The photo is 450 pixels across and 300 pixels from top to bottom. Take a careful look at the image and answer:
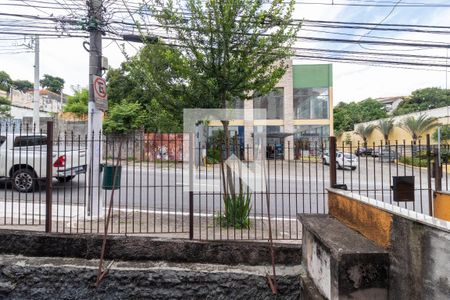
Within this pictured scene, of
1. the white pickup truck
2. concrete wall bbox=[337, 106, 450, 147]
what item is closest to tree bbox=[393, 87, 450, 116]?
concrete wall bbox=[337, 106, 450, 147]

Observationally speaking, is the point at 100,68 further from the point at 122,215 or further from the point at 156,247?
the point at 156,247

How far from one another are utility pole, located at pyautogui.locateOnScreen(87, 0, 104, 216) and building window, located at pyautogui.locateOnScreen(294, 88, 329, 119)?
19.0 metres

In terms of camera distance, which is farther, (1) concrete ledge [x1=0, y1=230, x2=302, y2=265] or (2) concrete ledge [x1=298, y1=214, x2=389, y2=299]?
(1) concrete ledge [x1=0, y1=230, x2=302, y2=265]

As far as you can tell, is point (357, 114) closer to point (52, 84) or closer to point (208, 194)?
point (208, 194)

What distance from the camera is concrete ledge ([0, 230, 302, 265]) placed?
4.00m

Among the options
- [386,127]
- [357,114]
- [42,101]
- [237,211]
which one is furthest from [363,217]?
[42,101]

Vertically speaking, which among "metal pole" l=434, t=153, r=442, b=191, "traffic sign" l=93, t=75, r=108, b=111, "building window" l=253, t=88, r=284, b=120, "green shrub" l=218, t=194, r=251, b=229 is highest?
"building window" l=253, t=88, r=284, b=120

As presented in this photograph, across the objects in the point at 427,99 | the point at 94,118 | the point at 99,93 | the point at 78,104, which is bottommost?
the point at 94,118

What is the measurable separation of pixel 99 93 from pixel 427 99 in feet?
175

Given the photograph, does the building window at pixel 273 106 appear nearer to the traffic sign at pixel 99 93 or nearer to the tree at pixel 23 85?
the traffic sign at pixel 99 93

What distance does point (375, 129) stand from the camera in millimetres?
32969

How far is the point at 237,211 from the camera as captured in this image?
543cm

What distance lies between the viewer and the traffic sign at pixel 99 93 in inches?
222

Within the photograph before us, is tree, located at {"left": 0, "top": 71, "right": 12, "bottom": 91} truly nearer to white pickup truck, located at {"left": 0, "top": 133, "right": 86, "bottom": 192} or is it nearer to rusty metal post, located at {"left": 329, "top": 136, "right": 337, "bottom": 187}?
white pickup truck, located at {"left": 0, "top": 133, "right": 86, "bottom": 192}
